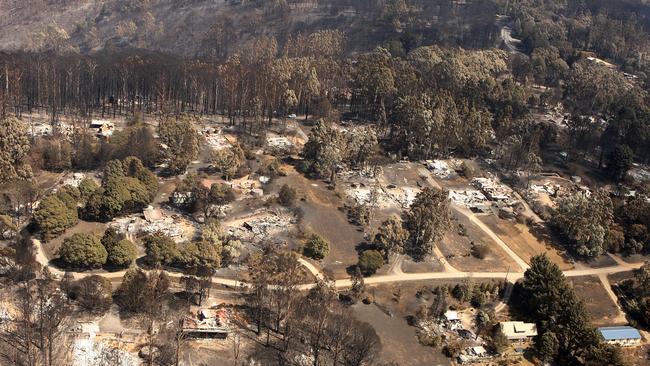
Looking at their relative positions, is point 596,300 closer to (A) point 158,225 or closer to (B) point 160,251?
(B) point 160,251

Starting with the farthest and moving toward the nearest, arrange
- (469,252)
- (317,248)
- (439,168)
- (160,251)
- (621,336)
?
(439,168), (469,252), (317,248), (160,251), (621,336)

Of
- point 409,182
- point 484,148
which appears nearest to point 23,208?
point 409,182

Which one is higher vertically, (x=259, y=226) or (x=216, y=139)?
(x=216, y=139)

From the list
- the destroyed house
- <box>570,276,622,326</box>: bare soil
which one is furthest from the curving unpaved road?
the destroyed house

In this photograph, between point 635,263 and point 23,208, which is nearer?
point 23,208

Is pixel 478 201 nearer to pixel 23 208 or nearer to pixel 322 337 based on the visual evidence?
pixel 322 337

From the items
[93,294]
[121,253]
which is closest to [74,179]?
[121,253]

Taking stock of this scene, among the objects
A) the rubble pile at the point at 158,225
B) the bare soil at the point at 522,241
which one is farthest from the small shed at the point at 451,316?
the rubble pile at the point at 158,225
